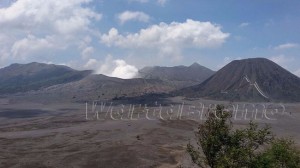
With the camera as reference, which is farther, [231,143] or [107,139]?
[107,139]

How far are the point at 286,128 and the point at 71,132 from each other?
146ft

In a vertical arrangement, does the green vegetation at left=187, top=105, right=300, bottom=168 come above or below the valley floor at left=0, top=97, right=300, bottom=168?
above

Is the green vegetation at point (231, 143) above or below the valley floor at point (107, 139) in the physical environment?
above

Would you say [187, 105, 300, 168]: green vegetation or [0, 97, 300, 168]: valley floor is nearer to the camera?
[187, 105, 300, 168]: green vegetation

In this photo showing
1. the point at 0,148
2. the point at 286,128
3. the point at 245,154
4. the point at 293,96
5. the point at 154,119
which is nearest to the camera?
the point at 245,154

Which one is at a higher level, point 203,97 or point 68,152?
point 203,97

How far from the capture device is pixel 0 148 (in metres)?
63.4

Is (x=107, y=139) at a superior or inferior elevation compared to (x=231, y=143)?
inferior

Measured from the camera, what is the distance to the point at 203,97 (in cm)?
18675

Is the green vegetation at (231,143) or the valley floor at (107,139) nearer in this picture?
the green vegetation at (231,143)

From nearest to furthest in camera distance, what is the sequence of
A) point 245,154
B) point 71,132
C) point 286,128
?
point 245,154 < point 71,132 < point 286,128

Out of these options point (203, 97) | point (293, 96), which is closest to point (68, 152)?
point (203, 97)

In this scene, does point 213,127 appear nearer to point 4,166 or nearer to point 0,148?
point 4,166

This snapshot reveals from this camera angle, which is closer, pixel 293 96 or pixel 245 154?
pixel 245 154
